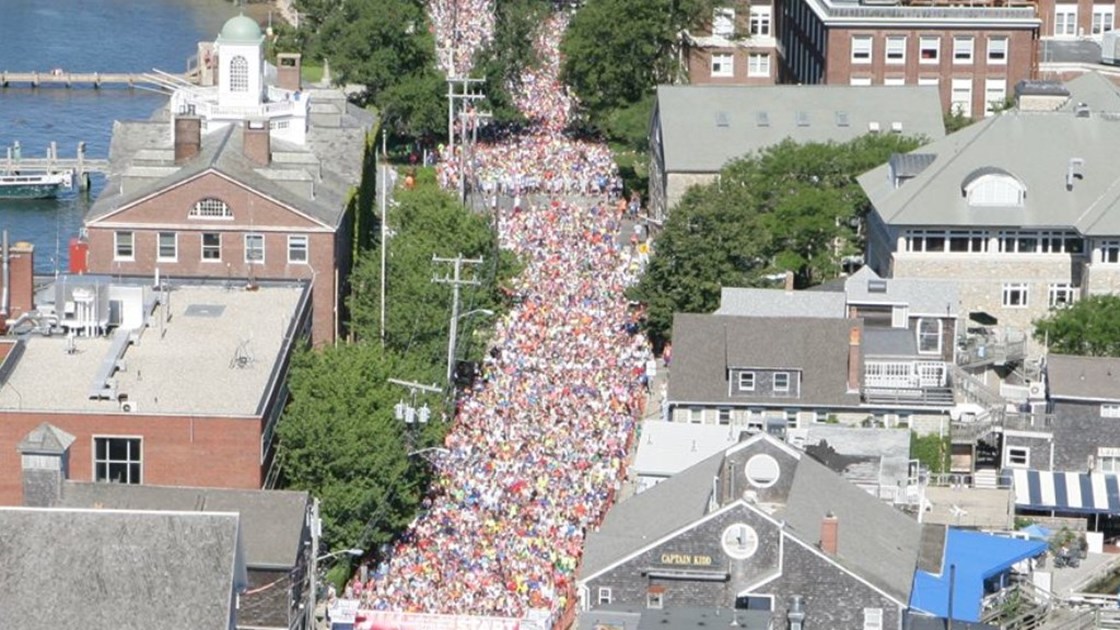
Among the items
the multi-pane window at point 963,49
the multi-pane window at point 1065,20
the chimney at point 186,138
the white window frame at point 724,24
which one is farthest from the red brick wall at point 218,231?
the multi-pane window at point 1065,20

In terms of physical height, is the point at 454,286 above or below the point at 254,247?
below

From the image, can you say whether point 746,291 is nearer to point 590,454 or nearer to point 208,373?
point 590,454

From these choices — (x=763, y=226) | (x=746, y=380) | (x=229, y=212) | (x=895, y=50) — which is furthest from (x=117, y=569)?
(x=895, y=50)

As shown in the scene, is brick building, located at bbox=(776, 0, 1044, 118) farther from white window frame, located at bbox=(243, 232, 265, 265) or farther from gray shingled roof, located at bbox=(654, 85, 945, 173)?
white window frame, located at bbox=(243, 232, 265, 265)

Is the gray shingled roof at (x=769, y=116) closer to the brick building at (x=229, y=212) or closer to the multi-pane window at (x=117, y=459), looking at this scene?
the brick building at (x=229, y=212)

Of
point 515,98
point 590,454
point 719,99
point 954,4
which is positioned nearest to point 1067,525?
point 590,454

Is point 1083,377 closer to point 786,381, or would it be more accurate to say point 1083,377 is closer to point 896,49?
point 786,381

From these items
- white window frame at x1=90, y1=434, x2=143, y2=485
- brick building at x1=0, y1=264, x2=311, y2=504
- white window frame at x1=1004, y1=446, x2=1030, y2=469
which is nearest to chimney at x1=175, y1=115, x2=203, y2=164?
brick building at x1=0, y1=264, x2=311, y2=504
